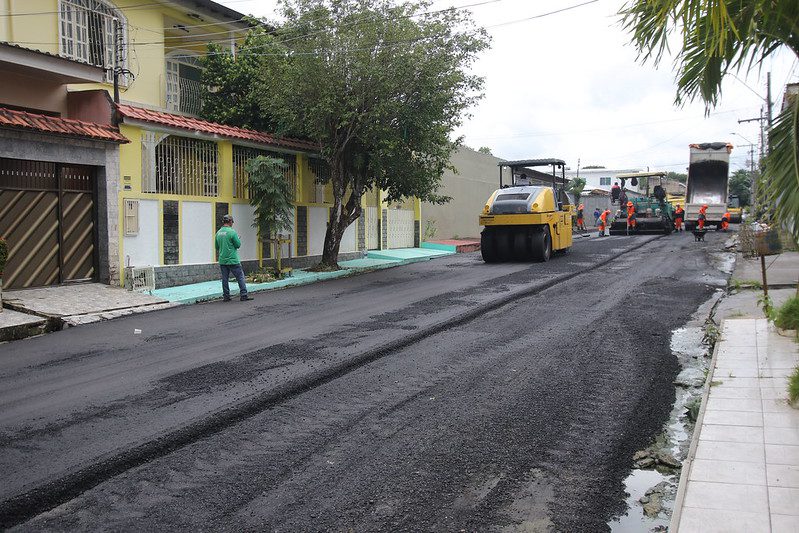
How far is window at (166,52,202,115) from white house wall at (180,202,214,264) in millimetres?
5717

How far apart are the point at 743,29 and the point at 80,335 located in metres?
9.16

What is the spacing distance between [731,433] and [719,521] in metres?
1.63

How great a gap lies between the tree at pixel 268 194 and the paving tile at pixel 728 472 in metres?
13.0

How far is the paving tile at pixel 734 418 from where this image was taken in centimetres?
531

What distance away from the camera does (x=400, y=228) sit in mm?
25656

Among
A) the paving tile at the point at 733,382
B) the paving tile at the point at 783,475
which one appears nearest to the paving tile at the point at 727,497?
the paving tile at the point at 783,475

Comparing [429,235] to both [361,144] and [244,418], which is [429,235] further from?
[244,418]

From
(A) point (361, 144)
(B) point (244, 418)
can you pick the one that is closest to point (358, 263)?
(A) point (361, 144)

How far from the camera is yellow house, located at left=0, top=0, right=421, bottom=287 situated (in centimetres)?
1428

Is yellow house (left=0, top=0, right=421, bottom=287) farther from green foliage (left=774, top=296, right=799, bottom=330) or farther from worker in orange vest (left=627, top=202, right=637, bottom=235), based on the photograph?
worker in orange vest (left=627, top=202, right=637, bottom=235)

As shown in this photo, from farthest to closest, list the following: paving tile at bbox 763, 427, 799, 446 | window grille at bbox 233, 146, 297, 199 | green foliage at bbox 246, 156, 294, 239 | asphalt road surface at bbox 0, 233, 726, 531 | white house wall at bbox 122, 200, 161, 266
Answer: window grille at bbox 233, 146, 297, 199 < green foliage at bbox 246, 156, 294, 239 < white house wall at bbox 122, 200, 161, 266 < paving tile at bbox 763, 427, 799, 446 < asphalt road surface at bbox 0, 233, 726, 531

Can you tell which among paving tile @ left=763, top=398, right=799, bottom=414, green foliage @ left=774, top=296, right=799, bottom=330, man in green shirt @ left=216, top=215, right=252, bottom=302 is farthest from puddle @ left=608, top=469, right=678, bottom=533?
man in green shirt @ left=216, top=215, right=252, bottom=302

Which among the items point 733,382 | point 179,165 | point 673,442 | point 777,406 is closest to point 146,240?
point 179,165

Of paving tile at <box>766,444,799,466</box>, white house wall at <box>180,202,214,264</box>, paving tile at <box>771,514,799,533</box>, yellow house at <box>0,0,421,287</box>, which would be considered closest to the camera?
paving tile at <box>771,514,799,533</box>
